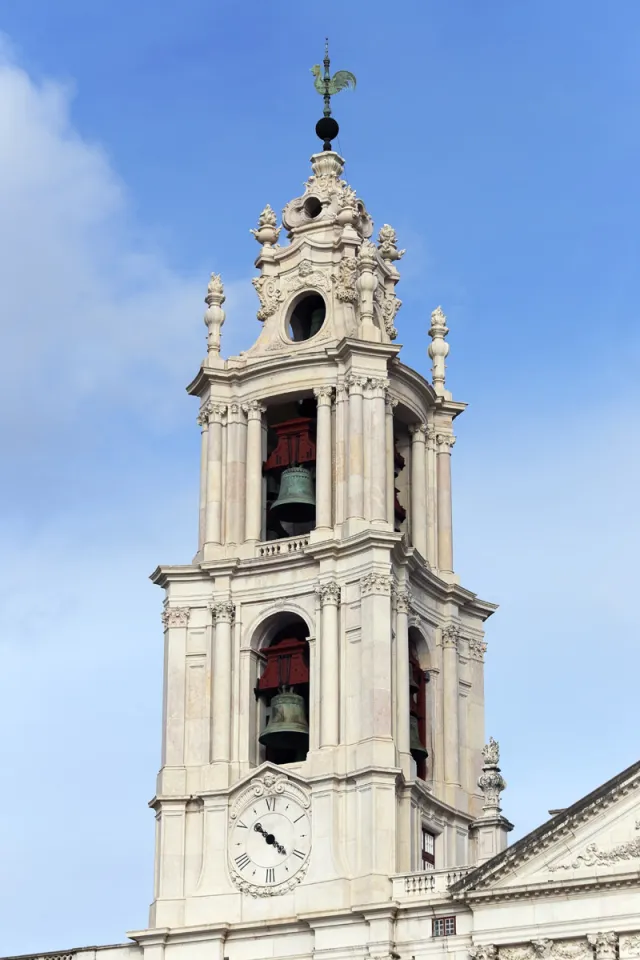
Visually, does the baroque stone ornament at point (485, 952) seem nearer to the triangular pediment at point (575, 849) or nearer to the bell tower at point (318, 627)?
the triangular pediment at point (575, 849)

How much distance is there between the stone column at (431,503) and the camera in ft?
208

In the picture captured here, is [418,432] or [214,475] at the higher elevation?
[418,432]

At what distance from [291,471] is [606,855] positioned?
1353 centimetres

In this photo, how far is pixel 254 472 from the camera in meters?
62.9

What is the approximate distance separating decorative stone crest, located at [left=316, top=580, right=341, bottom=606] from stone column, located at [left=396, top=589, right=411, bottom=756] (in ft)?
4.58

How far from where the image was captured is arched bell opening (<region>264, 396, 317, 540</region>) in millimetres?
62625

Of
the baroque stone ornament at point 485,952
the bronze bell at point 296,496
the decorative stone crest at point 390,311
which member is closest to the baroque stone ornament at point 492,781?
the baroque stone ornament at point 485,952

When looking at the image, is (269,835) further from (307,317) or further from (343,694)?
(307,317)

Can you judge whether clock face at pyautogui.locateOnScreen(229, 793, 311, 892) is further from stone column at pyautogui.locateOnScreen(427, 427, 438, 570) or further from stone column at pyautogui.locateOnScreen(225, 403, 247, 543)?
stone column at pyautogui.locateOnScreen(427, 427, 438, 570)

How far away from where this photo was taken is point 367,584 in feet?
195

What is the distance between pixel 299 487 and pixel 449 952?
506 inches

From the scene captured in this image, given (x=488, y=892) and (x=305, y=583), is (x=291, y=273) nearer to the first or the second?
(x=305, y=583)

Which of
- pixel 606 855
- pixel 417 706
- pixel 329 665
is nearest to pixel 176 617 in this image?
pixel 329 665

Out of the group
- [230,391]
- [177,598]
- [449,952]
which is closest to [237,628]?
[177,598]
